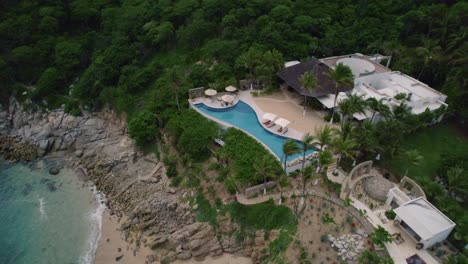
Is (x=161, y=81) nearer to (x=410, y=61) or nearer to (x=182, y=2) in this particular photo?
(x=182, y=2)

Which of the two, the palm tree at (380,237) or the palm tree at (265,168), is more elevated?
the palm tree at (265,168)

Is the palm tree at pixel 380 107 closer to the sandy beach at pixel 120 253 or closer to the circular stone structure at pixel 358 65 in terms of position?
the circular stone structure at pixel 358 65

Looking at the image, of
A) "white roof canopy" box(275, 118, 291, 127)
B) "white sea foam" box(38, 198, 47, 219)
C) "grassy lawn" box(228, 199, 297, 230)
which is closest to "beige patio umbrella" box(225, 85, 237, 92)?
"white roof canopy" box(275, 118, 291, 127)

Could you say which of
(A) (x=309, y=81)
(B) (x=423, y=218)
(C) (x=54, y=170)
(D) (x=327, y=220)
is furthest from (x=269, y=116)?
(C) (x=54, y=170)

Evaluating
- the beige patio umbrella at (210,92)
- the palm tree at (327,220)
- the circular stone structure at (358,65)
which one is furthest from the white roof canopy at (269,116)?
the circular stone structure at (358,65)

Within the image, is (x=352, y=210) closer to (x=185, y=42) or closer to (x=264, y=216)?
(x=264, y=216)

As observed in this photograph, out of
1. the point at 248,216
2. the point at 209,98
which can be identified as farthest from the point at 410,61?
the point at 248,216
